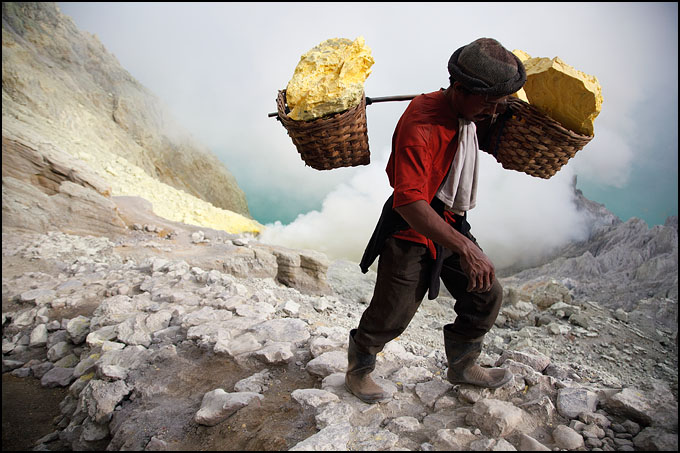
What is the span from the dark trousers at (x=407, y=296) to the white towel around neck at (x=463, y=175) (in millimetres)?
270

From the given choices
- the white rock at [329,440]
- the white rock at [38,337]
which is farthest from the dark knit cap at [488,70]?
the white rock at [38,337]

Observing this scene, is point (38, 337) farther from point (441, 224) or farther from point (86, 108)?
point (86, 108)

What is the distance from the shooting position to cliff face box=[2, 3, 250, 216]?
14055 millimetres

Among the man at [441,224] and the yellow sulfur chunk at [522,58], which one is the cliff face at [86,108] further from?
the yellow sulfur chunk at [522,58]

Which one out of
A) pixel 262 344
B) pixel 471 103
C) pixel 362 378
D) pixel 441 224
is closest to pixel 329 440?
pixel 362 378

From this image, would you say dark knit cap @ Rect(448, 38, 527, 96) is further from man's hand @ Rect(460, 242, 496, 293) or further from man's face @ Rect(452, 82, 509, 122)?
man's hand @ Rect(460, 242, 496, 293)

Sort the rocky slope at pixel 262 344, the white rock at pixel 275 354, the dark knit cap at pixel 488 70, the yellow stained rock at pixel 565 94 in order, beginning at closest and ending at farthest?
the dark knit cap at pixel 488 70, the yellow stained rock at pixel 565 94, the rocky slope at pixel 262 344, the white rock at pixel 275 354

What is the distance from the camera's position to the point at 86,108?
1748 cm

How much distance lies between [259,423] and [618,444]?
186cm

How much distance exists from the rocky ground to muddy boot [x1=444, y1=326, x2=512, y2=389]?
8 cm

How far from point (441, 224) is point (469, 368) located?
1.05m

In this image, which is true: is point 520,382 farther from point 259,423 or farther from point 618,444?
point 259,423

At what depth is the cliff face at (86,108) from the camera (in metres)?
14.1

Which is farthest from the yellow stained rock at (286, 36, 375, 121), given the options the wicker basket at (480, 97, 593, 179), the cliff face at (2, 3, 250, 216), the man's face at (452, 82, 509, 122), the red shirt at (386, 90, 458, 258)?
the cliff face at (2, 3, 250, 216)
